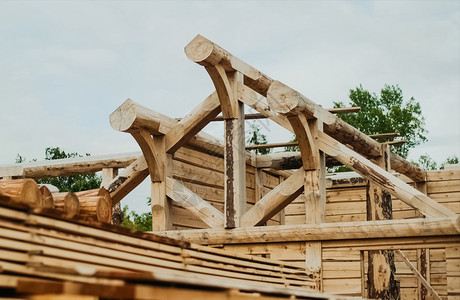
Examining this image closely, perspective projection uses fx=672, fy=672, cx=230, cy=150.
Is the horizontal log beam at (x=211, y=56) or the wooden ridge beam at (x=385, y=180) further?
the horizontal log beam at (x=211, y=56)

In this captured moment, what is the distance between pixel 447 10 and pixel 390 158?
101 ft

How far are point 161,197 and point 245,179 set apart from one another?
138 cm

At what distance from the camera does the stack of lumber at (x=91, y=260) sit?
346cm

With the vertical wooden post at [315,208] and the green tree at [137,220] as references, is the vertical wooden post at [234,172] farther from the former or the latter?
the green tree at [137,220]

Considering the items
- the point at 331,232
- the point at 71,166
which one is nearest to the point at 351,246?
the point at 331,232

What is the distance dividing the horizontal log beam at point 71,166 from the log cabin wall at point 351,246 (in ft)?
6.72

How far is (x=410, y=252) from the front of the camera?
50.3 ft

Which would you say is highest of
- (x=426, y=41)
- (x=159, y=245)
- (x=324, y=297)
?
(x=426, y=41)

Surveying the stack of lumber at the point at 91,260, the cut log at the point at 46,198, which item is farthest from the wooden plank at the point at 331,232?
the cut log at the point at 46,198

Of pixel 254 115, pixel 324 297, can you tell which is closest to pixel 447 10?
pixel 254 115

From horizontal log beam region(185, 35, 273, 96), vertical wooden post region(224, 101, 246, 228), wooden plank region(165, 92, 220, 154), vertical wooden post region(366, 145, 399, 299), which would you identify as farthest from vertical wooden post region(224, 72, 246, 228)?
vertical wooden post region(366, 145, 399, 299)

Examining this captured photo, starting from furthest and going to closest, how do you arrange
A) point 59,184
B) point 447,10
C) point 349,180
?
point 447,10
point 59,184
point 349,180

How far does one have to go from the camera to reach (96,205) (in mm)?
7633

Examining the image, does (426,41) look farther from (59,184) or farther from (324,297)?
(324,297)
